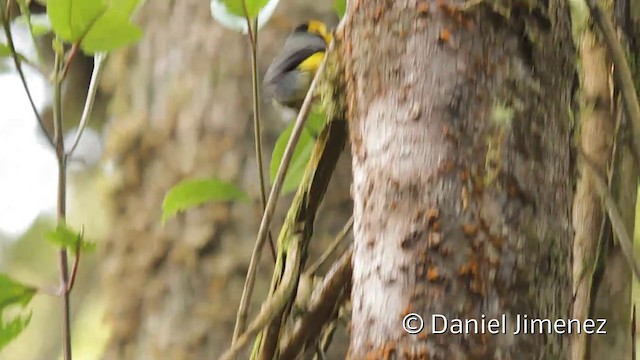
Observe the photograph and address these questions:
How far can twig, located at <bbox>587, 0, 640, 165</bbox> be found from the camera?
13.9 inches

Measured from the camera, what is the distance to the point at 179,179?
3.88 ft

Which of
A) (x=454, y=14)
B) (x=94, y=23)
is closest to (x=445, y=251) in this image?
(x=454, y=14)

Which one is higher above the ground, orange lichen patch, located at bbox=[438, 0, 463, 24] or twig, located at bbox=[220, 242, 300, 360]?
orange lichen patch, located at bbox=[438, 0, 463, 24]

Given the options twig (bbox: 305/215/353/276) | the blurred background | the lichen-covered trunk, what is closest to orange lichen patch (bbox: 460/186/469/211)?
the lichen-covered trunk

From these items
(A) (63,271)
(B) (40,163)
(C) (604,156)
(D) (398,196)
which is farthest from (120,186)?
(D) (398,196)

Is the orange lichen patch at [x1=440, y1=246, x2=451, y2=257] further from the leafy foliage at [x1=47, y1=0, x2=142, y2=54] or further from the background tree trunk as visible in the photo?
the background tree trunk

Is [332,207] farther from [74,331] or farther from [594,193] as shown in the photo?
[74,331]

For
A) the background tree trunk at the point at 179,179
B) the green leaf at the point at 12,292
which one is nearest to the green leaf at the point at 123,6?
the green leaf at the point at 12,292

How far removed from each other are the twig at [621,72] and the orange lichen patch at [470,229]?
10 centimetres

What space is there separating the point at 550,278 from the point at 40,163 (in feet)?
5.20

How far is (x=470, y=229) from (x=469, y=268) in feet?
0.05

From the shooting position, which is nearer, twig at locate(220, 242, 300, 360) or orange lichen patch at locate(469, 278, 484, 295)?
orange lichen patch at locate(469, 278, 484, 295)

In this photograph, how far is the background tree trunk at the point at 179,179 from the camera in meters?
1.09

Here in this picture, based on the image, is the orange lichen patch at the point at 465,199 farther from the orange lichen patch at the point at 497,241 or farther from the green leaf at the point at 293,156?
the green leaf at the point at 293,156
